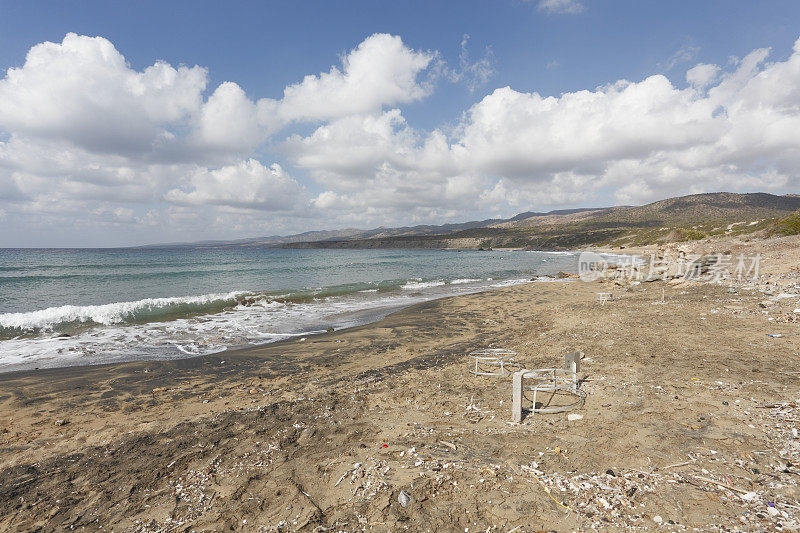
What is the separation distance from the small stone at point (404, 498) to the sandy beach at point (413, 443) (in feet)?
0.14

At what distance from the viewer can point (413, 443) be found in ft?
19.3

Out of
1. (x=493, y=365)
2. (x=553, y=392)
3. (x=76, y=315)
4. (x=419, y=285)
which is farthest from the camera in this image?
(x=419, y=285)

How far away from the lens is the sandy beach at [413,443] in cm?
425

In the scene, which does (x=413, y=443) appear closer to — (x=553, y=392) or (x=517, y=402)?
(x=517, y=402)

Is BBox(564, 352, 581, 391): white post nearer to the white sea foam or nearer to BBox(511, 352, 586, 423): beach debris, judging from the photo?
BBox(511, 352, 586, 423): beach debris

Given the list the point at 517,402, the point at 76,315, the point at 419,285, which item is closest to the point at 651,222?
the point at 419,285

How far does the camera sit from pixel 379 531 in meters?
4.06

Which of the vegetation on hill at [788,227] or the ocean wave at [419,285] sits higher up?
the vegetation on hill at [788,227]

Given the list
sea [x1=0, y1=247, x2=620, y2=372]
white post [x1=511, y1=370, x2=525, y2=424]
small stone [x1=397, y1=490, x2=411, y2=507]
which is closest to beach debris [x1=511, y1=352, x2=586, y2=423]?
white post [x1=511, y1=370, x2=525, y2=424]

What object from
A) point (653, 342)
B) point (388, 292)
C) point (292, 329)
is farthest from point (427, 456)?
point (388, 292)

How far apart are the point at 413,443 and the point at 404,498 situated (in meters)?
1.39

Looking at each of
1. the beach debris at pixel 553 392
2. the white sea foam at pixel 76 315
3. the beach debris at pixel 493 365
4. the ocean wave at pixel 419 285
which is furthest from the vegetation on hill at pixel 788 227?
the white sea foam at pixel 76 315

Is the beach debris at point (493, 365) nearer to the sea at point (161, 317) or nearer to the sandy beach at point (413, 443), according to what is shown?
the sandy beach at point (413, 443)

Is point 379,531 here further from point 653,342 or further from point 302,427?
point 653,342
